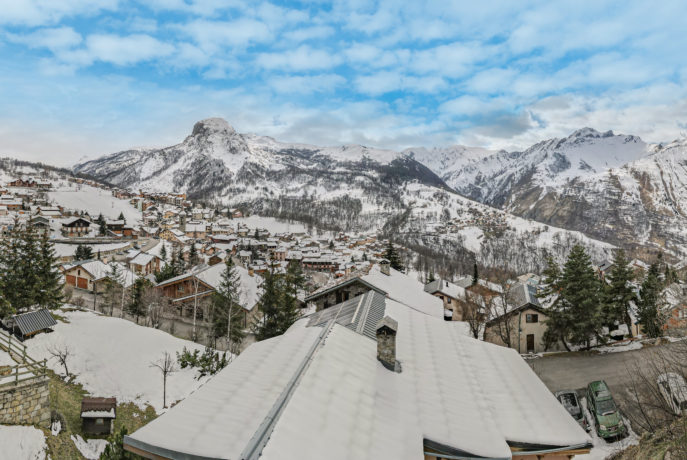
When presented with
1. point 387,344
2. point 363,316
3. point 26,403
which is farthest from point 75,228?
point 387,344

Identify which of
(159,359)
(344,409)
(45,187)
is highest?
(45,187)

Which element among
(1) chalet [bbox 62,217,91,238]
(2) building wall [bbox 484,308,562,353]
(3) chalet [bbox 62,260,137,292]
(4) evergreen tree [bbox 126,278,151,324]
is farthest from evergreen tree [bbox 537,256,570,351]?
(1) chalet [bbox 62,217,91,238]

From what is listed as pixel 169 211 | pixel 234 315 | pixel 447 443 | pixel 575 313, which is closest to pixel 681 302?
pixel 447 443

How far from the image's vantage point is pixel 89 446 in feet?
45.8

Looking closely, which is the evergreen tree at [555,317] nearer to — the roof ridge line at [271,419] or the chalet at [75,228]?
the roof ridge line at [271,419]

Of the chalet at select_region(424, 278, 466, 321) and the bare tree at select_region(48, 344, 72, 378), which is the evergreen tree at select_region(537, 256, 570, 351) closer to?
the chalet at select_region(424, 278, 466, 321)

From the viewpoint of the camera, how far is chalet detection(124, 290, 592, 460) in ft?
21.2

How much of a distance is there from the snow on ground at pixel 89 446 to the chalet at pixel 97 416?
0.40 m

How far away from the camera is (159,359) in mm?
22031

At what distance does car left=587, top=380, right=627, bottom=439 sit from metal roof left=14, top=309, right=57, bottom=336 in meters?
28.6

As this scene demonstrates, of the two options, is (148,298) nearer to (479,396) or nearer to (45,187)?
(479,396)

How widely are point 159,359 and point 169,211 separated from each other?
159 meters

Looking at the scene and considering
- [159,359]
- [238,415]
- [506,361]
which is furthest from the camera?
[159,359]

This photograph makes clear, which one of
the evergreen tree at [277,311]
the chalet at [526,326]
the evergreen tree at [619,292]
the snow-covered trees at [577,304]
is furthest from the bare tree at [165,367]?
the evergreen tree at [619,292]
